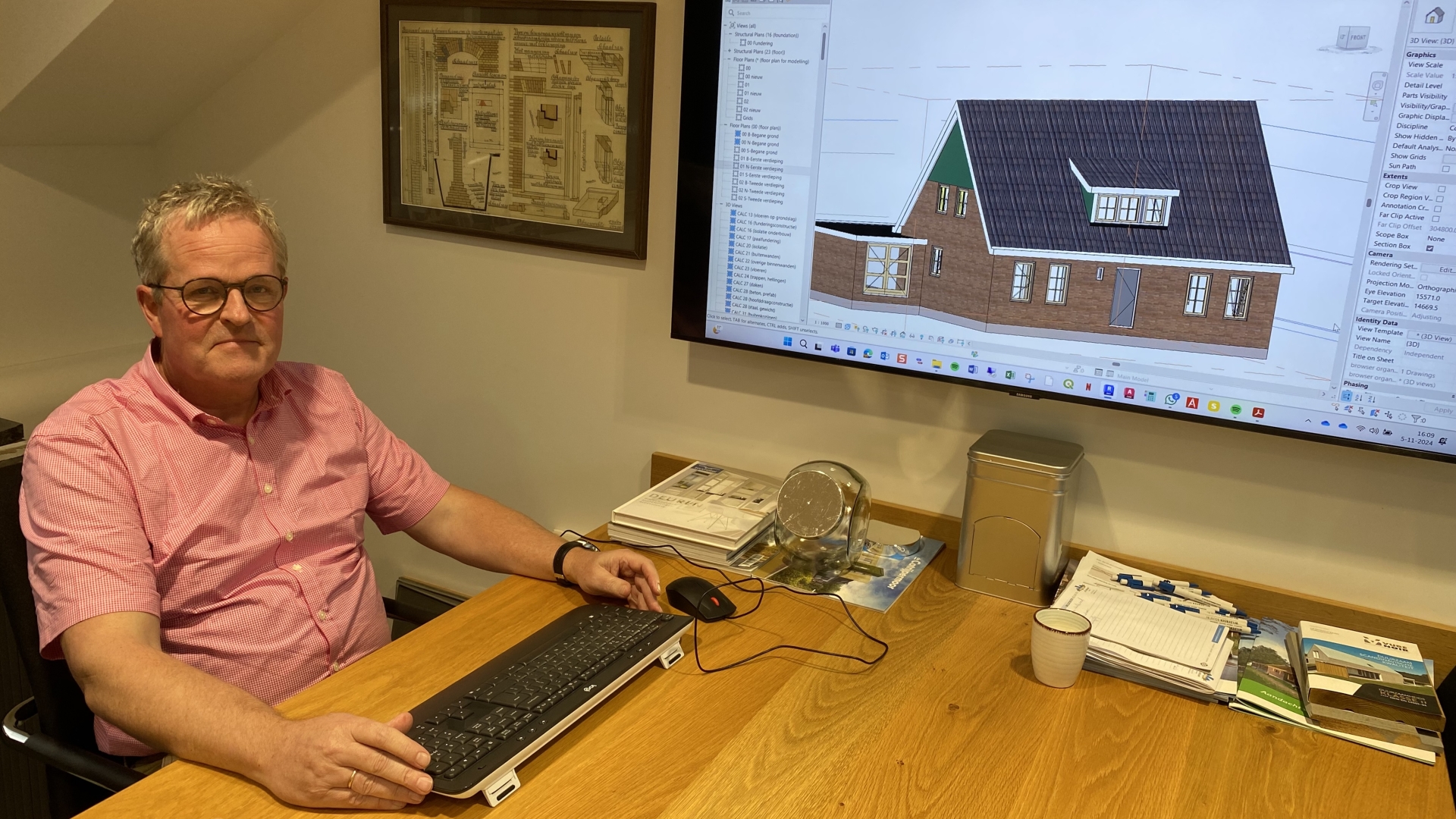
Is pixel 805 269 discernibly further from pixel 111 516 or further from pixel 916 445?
pixel 111 516

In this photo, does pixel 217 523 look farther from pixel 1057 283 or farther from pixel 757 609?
pixel 1057 283

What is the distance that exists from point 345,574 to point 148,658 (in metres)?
0.40

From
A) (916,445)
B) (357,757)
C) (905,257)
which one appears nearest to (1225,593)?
(916,445)

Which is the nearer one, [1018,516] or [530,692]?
[530,692]

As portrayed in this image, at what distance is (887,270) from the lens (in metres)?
1.83

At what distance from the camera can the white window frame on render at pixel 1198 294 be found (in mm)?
1613

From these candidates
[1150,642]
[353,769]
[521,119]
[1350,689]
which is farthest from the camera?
[521,119]

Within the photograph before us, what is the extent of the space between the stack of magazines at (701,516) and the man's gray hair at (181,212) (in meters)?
0.76

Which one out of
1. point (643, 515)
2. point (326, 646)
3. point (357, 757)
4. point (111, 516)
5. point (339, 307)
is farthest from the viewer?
point (339, 307)

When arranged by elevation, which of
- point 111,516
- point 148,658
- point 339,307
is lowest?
point 148,658

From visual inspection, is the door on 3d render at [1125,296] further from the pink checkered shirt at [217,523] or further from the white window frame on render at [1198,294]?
the pink checkered shirt at [217,523]

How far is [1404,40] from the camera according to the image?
146 centimetres

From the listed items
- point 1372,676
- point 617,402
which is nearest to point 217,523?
point 617,402

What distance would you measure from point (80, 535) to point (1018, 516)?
52.5 inches
